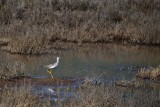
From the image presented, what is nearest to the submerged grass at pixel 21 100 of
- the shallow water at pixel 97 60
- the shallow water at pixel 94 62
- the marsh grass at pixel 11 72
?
the shallow water at pixel 94 62

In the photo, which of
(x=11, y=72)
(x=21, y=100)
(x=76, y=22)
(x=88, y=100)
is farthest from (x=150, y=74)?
(x=76, y=22)

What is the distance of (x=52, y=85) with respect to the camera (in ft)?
44.7

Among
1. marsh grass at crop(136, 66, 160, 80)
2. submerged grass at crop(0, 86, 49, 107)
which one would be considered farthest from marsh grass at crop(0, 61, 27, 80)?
marsh grass at crop(136, 66, 160, 80)

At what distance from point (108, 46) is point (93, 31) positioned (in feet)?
4.39

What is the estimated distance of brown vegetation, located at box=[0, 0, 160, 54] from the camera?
21028 mm

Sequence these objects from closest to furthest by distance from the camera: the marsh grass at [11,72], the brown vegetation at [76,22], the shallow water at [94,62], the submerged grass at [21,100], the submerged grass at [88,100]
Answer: the submerged grass at [21,100] → the submerged grass at [88,100] → the marsh grass at [11,72] → the shallow water at [94,62] → the brown vegetation at [76,22]

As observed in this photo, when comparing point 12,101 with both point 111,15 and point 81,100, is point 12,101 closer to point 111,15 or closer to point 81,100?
point 81,100

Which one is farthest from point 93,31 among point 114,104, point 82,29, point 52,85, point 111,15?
point 114,104

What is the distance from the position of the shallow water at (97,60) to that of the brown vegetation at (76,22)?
706 millimetres

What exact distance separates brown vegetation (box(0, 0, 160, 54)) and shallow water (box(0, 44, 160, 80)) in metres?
0.71

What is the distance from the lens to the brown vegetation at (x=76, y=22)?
21.0 metres

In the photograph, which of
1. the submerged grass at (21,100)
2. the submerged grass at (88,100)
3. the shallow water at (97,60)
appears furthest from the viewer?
the shallow water at (97,60)

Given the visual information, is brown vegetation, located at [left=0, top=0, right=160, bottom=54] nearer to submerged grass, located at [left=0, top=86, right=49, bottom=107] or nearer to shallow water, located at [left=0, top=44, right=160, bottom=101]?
shallow water, located at [left=0, top=44, right=160, bottom=101]

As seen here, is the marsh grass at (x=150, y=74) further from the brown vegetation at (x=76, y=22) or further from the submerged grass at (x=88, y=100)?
the brown vegetation at (x=76, y=22)
